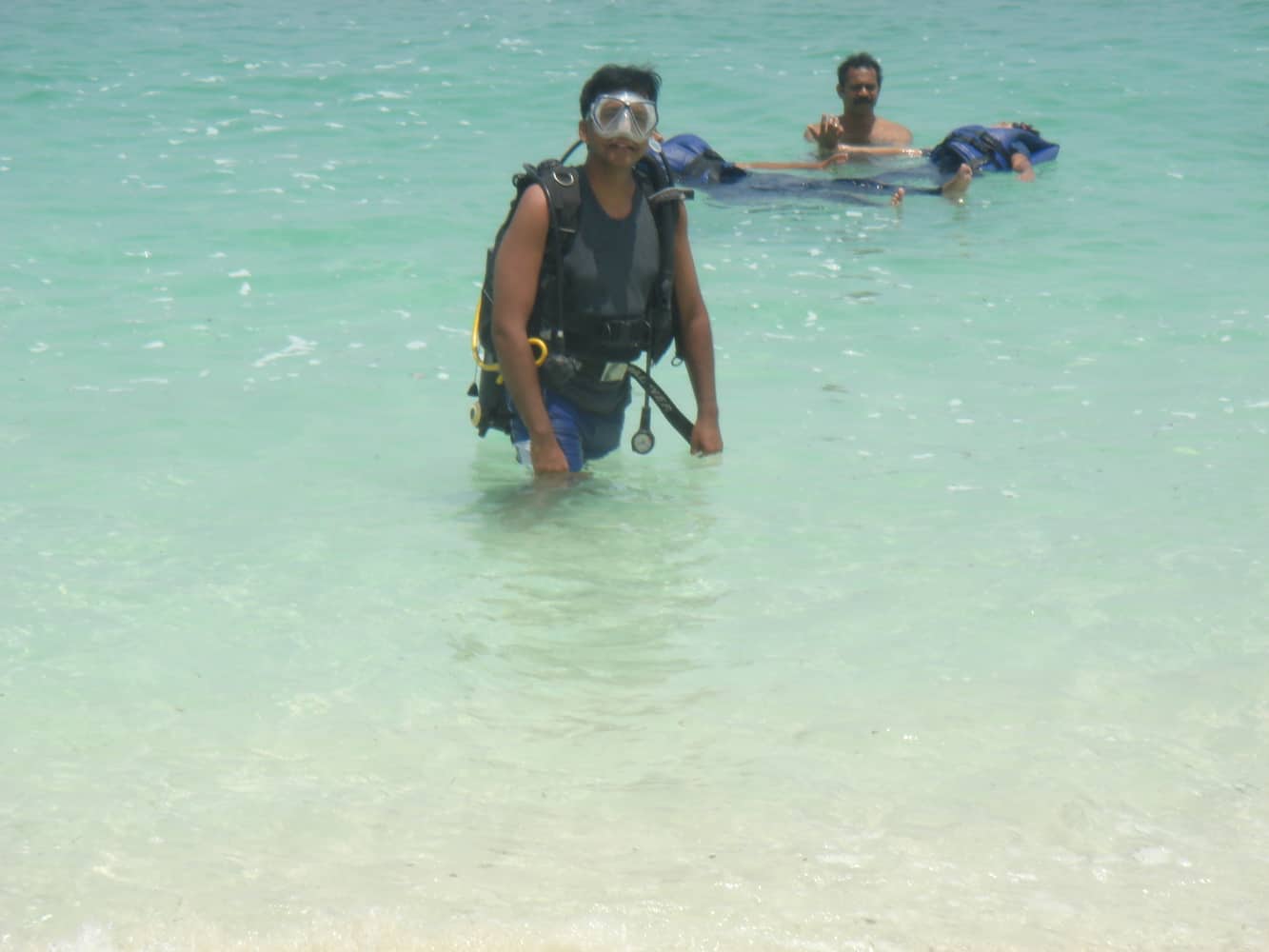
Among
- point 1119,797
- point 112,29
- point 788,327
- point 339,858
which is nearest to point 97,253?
point 788,327

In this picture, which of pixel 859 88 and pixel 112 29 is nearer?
pixel 859 88

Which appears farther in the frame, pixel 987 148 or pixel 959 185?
pixel 987 148

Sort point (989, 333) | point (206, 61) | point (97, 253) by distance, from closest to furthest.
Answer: point (989, 333) < point (97, 253) < point (206, 61)

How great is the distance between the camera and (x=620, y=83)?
4.80 metres

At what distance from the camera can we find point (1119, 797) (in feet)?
12.3

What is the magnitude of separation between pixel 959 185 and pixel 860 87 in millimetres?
1197

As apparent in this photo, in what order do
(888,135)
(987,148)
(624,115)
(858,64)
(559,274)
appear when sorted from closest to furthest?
(624,115) → (559,274) → (858,64) → (987,148) → (888,135)

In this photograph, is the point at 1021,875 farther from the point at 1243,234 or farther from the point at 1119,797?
the point at 1243,234

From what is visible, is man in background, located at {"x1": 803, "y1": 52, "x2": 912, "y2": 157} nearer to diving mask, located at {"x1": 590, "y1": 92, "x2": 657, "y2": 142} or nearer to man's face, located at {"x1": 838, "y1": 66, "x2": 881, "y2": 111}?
man's face, located at {"x1": 838, "y1": 66, "x2": 881, "y2": 111}

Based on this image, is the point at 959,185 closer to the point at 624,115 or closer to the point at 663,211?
the point at 663,211

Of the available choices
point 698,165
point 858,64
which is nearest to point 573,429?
point 698,165

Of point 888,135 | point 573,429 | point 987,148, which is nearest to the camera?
point 573,429

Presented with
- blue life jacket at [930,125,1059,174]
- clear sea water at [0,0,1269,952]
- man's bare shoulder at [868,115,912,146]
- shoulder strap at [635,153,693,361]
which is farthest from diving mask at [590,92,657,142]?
man's bare shoulder at [868,115,912,146]

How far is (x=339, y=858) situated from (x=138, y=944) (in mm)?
486
